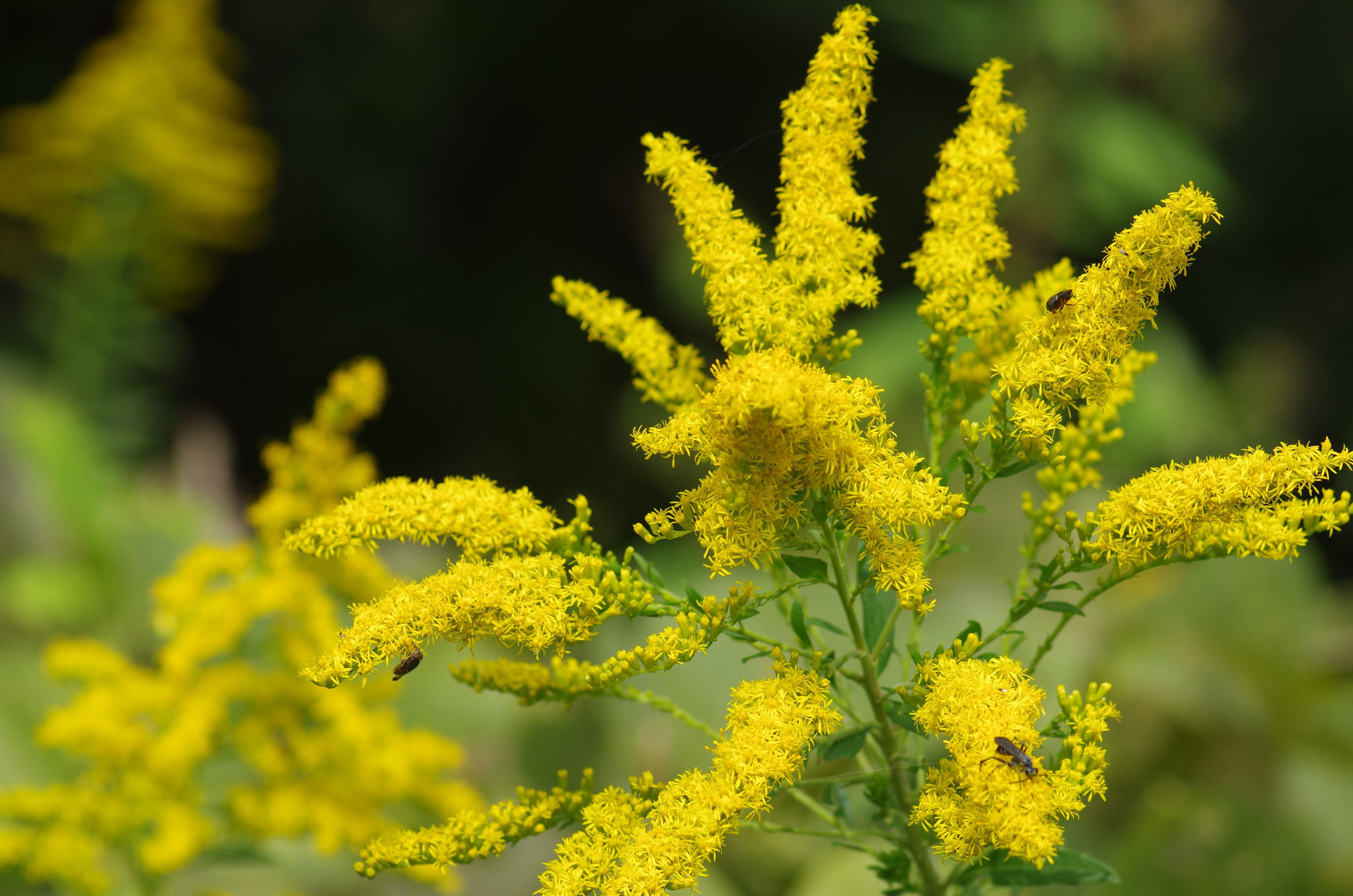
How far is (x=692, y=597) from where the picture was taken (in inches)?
31.4

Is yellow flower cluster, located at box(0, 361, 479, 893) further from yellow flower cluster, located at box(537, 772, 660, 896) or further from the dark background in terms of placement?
the dark background

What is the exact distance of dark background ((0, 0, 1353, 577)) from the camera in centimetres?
424

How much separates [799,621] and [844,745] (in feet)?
0.36

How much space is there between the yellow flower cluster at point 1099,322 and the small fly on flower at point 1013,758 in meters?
0.22

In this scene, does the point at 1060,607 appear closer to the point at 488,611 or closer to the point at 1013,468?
the point at 1013,468

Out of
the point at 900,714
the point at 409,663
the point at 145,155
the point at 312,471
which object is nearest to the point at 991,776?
the point at 900,714

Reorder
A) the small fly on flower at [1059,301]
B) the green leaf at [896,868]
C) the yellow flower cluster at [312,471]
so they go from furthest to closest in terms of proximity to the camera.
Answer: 1. the yellow flower cluster at [312,471]
2. the green leaf at [896,868]
3. the small fly on flower at [1059,301]

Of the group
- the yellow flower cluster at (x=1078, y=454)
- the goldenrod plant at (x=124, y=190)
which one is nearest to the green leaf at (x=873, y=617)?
the yellow flower cluster at (x=1078, y=454)

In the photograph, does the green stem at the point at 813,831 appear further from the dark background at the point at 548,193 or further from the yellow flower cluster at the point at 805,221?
the dark background at the point at 548,193

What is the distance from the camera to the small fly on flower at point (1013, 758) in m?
0.68

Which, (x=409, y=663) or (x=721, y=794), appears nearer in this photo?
(x=721, y=794)

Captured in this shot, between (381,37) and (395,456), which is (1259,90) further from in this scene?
(395,456)

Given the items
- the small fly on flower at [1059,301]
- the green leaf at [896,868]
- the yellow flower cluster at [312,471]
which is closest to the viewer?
the small fly on flower at [1059,301]

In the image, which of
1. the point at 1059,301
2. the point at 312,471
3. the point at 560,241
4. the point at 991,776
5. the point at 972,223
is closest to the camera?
the point at 991,776
